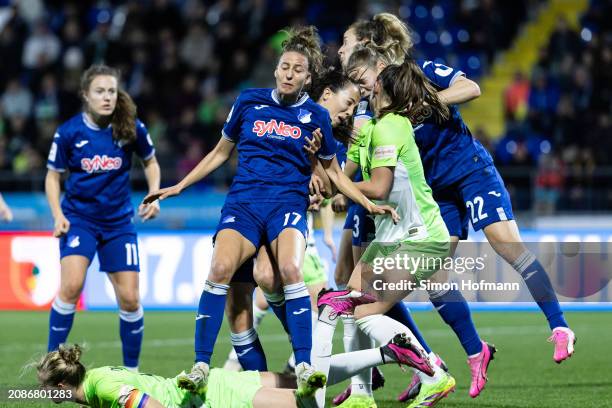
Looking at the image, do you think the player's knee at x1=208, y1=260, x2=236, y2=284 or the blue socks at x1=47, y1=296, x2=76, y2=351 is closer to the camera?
the player's knee at x1=208, y1=260, x2=236, y2=284

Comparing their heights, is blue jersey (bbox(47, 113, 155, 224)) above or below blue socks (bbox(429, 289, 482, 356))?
above

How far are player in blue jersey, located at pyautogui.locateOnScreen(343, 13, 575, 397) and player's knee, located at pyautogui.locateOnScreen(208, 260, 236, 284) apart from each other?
169 centimetres

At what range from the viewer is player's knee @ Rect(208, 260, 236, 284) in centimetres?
677

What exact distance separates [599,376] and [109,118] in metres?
4.16

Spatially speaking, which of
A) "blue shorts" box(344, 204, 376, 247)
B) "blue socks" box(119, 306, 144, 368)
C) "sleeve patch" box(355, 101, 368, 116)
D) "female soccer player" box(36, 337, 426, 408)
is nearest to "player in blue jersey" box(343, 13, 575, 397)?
"sleeve patch" box(355, 101, 368, 116)

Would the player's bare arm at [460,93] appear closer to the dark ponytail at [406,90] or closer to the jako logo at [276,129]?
the dark ponytail at [406,90]

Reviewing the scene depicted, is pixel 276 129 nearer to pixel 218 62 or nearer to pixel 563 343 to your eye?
pixel 563 343

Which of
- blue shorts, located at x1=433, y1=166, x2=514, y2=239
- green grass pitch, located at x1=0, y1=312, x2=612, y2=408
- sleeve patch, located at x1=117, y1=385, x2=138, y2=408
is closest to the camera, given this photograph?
sleeve patch, located at x1=117, y1=385, x2=138, y2=408

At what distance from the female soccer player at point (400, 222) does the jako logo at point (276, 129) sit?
17.3 inches

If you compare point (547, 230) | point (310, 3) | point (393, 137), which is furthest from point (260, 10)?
point (393, 137)

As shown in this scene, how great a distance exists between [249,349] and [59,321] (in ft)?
6.36

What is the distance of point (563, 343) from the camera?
24.6 ft

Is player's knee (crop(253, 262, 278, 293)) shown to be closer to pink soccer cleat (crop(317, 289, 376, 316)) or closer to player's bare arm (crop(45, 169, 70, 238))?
pink soccer cleat (crop(317, 289, 376, 316))

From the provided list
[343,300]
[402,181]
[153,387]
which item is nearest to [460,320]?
[343,300]
